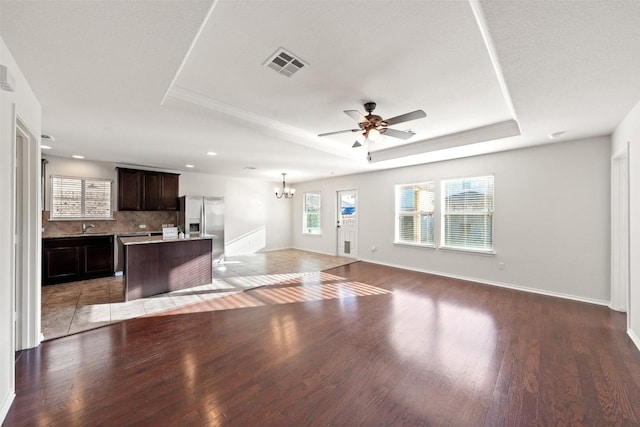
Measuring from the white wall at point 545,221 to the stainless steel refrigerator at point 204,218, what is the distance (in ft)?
16.9

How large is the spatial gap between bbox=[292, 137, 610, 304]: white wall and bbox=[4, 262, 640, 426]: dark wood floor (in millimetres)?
649

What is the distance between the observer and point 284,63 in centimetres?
224

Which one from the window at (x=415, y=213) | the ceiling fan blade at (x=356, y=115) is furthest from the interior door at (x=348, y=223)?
the ceiling fan blade at (x=356, y=115)

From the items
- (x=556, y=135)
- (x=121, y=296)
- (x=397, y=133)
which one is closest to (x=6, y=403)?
(x=121, y=296)

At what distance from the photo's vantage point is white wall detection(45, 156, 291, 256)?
24.5 feet

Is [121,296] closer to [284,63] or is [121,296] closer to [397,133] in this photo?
[284,63]

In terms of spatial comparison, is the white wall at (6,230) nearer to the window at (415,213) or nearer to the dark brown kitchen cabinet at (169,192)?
the dark brown kitchen cabinet at (169,192)

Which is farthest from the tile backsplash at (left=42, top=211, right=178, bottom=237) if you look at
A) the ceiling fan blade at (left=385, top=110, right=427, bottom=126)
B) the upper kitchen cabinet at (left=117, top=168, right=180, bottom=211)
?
the ceiling fan blade at (left=385, top=110, right=427, bottom=126)

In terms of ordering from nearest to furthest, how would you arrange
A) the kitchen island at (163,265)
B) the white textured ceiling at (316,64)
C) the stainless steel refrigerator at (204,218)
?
the white textured ceiling at (316,64) → the kitchen island at (163,265) → the stainless steel refrigerator at (204,218)

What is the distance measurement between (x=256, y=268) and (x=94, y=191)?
403cm

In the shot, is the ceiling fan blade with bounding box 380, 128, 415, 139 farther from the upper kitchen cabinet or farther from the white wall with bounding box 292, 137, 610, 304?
the upper kitchen cabinet

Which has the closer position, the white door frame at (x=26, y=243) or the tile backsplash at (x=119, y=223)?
the white door frame at (x=26, y=243)

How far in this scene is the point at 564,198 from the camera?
4086 millimetres

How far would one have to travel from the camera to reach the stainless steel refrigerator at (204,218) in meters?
6.38
